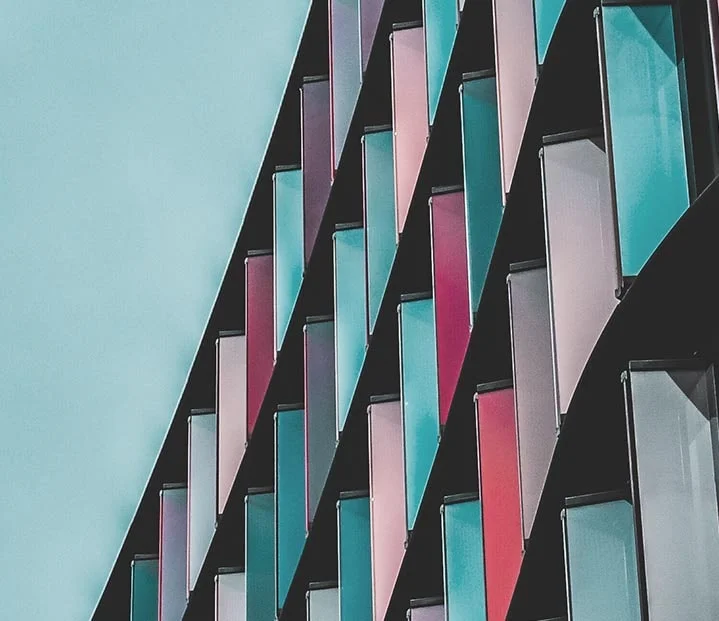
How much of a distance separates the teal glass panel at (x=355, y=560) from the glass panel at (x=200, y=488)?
778cm

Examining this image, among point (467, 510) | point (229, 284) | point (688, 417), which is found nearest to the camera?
point (688, 417)

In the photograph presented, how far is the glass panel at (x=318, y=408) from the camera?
30.9 metres

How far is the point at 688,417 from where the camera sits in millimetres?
15812

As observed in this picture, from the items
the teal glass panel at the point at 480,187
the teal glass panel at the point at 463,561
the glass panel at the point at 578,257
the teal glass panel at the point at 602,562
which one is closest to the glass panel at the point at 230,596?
the teal glass panel at the point at 463,561

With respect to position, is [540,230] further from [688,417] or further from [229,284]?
[229,284]

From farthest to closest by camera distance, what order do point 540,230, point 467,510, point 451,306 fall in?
point 451,306
point 467,510
point 540,230

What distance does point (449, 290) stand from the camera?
24703 mm

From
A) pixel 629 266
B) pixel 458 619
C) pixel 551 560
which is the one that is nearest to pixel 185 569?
pixel 458 619

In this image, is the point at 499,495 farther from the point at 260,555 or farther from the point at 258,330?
the point at 258,330

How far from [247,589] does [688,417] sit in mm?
18346

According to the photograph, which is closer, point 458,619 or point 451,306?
point 458,619

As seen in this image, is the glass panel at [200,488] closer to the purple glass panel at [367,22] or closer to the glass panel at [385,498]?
the purple glass panel at [367,22]

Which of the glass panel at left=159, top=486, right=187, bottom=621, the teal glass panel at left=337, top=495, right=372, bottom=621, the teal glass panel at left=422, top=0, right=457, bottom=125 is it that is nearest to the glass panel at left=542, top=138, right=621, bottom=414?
the teal glass panel at left=422, top=0, right=457, bottom=125

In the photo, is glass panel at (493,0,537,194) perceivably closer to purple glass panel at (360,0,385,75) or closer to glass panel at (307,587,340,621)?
purple glass panel at (360,0,385,75)
